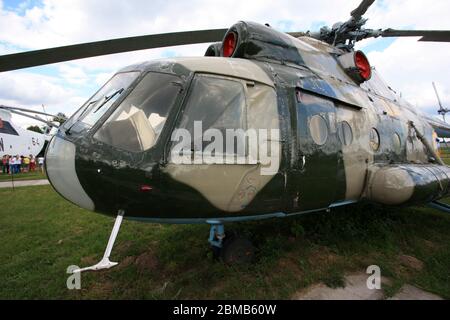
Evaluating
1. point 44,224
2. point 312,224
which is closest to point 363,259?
point 312,224

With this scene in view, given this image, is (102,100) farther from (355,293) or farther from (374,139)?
(374,139)

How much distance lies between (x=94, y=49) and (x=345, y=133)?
11.0 feet

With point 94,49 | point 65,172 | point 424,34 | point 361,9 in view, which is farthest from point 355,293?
point 424,34

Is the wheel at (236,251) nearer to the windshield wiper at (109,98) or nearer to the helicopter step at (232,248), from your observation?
the helicopter step at (232,248)

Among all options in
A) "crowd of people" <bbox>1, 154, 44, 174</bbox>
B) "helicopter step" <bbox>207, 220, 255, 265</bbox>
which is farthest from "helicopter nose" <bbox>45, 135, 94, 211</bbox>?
"crowd of people" <bbox>1, 154, 44, 174</bbox>

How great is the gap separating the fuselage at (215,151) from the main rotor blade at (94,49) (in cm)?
59

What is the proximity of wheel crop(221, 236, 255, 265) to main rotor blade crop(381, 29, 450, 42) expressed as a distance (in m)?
4.80

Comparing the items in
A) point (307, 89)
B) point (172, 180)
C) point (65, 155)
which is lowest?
point (172, 180)

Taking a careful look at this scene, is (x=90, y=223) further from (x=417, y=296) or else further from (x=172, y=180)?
(x=417, y=296)

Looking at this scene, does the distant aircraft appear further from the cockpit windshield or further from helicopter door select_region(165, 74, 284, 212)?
helicopter door select_region(165, 74, 284, 212)

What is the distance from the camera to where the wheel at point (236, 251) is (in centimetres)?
399

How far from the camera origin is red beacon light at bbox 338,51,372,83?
17.4ft
